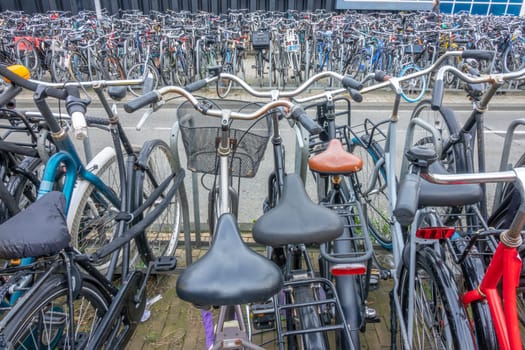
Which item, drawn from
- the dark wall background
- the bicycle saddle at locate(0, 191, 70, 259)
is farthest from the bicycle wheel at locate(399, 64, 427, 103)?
the dark wall background

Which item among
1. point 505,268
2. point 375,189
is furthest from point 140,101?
point 375,189

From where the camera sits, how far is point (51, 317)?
1738 millimetres

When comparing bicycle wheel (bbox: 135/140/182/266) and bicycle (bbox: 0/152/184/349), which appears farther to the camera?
bicycle wheel (bbox: 135/140/182/266)

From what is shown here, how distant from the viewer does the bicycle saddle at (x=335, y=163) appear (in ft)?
6.63

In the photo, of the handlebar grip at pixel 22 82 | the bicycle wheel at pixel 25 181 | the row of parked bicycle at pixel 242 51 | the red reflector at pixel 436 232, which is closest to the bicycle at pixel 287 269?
the red reflector at pixel 436 232

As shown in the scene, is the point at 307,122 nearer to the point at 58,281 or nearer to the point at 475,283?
the point at 475,283

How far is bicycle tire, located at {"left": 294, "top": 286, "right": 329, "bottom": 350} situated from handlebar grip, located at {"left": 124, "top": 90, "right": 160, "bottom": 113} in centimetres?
113

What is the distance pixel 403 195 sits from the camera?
47.7 inches

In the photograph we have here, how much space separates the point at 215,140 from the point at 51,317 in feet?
3.96

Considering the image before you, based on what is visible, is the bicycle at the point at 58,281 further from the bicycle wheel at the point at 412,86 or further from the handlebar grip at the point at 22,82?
the bicycle wheel at the point at 412,86

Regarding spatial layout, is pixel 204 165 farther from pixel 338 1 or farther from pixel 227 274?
pixel 338 1

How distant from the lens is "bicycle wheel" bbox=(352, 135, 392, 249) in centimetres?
282

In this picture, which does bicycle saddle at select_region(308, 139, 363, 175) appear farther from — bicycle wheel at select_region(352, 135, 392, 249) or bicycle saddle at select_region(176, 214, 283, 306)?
bicycle saddle at select_region(176, 214, 283, 306)

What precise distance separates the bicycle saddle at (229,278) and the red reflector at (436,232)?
0.69 m
